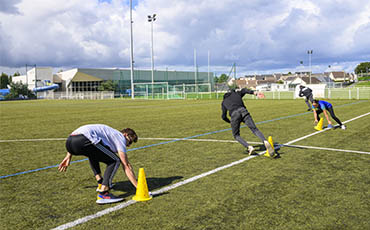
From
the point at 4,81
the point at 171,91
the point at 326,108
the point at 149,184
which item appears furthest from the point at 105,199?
the point at 4,81

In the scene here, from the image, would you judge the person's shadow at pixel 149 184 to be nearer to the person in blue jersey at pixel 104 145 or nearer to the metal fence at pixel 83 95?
the person in blue jersey at pixel 104 145

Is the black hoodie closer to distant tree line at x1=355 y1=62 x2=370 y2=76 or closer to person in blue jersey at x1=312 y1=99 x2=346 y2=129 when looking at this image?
person in blue jersey at x1=312 y1=99 x2=346 y2=129

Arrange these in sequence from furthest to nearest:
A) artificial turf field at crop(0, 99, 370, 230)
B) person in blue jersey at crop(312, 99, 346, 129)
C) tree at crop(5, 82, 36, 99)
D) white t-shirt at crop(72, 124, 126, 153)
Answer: tree at crop(5, 82, 36, 99)
person in blue jersey at crop(312, 99, 346, 129)
white t-shirt at crop(72, 124, 126, 153)
artificial turf field at crop(0, 99, 370, 230)

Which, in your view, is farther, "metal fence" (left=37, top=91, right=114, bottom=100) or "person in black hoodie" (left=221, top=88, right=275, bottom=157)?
"metal fence" (left=37, top=91, right=114, bottom=100)

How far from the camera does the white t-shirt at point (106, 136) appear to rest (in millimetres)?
4613

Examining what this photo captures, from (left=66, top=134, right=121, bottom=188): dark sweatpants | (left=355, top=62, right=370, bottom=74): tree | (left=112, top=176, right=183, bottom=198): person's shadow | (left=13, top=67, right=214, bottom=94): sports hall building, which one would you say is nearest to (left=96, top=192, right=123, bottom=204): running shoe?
(left=66, top=134, right=121, bottom=188): dark sweatpants

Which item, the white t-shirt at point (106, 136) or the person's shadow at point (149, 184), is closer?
the white t-shirt at point (106, 136)

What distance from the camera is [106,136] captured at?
15.6 feet

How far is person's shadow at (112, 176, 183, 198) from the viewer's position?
17.5 ft

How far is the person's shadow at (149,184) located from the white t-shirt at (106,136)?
0.89 m

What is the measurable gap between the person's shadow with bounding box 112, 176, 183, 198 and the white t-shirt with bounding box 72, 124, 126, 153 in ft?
2.92

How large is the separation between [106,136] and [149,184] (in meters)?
1.35

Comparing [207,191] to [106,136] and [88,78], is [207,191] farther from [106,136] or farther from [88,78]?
[88,78]

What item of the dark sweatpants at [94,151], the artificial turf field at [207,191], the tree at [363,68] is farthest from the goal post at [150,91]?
the tree at [363,68]
